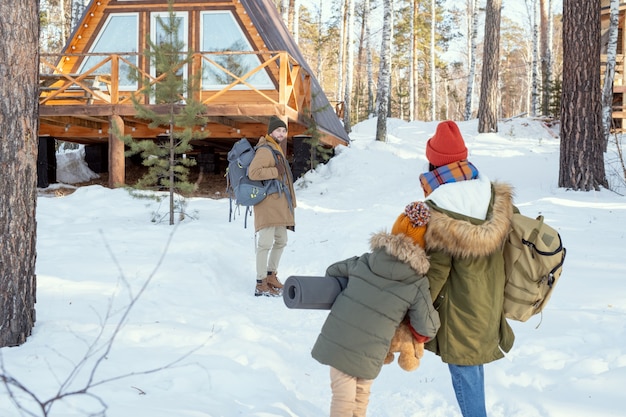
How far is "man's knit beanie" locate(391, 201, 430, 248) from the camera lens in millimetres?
2430

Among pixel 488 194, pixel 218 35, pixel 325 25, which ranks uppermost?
pixel 325 25

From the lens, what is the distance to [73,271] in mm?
5492

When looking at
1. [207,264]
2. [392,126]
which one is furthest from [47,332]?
[392,126]

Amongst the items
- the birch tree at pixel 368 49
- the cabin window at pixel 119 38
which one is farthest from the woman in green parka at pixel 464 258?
the birch tree at pixel 368 49

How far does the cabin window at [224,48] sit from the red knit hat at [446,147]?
1109 centimetres

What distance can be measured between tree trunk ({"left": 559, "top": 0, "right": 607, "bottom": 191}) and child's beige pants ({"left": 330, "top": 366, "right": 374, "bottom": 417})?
715cm

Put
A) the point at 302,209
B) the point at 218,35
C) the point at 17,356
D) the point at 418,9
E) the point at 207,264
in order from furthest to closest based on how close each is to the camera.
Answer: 1. the point at 418,9
2. the point at 218,35
3. the point at 302,209
4. the point at 207,264
5. the point at 17,356

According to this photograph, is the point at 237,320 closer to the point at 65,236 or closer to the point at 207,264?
the point at 207,264

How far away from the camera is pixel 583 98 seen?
855 cm

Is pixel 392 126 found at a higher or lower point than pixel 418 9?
lower

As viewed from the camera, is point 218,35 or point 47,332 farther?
point 218,35

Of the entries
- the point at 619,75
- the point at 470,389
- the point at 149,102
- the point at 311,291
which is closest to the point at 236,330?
the point at 311,291

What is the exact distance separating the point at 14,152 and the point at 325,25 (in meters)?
30.6

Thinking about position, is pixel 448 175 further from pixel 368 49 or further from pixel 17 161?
pixel 368 49
